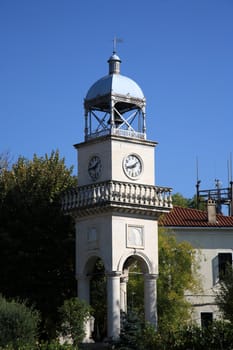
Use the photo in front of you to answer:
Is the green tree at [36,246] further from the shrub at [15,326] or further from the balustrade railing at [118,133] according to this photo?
the shrub at [15,326]

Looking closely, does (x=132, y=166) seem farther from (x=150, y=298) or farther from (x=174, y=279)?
(x=174, y=279)

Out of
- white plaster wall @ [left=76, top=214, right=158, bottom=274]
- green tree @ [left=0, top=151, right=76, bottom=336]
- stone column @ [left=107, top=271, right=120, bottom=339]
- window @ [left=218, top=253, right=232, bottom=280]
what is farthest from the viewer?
window @ [left=218, top=253, right=232, bottom=280]

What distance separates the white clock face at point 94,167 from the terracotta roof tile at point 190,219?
11.8 metres

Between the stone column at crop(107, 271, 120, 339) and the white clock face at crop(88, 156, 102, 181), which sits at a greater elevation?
the white clock face at crop(88, 156, 102, 181)

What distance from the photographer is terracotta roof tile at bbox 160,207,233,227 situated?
6247 cm

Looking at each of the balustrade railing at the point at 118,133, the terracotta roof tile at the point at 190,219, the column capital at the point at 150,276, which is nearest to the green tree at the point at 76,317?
the column capital at the point at 150,276

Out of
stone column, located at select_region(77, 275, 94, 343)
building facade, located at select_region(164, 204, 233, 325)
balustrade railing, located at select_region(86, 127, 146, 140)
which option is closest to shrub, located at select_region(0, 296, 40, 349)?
stone column, located at select_region(77, 275, 94, 343)

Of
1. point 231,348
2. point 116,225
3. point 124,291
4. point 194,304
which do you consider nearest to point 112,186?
point 116,225

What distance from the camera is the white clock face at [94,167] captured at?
4975cm

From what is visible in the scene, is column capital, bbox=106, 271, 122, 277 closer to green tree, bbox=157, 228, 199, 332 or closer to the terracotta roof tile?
green tree, bbox=157, 228, 199, 332

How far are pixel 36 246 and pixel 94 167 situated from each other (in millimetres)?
6090

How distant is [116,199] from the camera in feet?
157

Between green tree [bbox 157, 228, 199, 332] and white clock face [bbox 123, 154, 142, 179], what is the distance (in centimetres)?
640

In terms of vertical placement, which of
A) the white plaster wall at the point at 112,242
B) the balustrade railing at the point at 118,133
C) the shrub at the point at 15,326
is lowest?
the shrub at the point at 15,326
